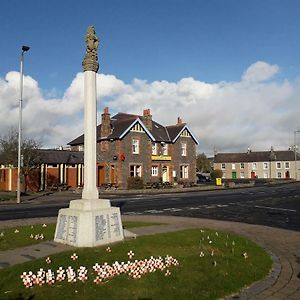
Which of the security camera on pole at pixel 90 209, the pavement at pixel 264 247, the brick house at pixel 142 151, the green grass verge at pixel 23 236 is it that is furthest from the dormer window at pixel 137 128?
the security camera on pole at pixel 90 209

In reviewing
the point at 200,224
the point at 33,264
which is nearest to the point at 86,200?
the point at 33,264

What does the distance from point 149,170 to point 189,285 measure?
1586 inches

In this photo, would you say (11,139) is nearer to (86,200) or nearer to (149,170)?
(149,170)

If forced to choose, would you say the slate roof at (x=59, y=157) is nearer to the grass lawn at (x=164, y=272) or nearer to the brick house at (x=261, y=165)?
the grass lawn at (x=164, y=272)

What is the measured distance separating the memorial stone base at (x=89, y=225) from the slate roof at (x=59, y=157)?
32316 mm

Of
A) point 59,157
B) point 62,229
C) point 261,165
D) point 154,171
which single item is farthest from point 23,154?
point 261,165

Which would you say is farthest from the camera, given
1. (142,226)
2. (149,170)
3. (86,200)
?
(149,170)

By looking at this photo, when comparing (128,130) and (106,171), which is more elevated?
(128,130)

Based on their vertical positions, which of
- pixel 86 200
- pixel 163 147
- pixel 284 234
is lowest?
pixel 284 234

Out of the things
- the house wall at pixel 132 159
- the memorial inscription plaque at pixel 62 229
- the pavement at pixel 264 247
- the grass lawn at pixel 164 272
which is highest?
the house wall at pixel 132 159

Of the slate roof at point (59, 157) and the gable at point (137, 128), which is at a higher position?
the gable at point (137, 128)

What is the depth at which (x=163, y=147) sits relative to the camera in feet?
162

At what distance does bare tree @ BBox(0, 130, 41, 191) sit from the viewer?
3697 centimetres

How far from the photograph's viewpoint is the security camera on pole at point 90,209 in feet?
31.6
